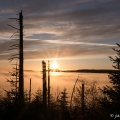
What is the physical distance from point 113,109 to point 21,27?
48.2ft

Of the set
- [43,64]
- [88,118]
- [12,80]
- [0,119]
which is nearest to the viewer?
[0,119]

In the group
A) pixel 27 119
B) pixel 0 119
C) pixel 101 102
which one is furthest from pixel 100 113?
pixel 0 119

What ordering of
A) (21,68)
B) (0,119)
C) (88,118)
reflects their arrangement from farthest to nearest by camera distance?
(21,68) < (88,118) < (0,119)

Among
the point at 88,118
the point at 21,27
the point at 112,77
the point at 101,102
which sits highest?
the point at 21,27

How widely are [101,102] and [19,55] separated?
41.1ft

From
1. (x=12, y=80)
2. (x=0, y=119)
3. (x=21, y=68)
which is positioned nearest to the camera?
(x=0, y=119)

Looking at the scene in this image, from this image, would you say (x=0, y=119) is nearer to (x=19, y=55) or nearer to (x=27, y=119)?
(x=27, y=119)

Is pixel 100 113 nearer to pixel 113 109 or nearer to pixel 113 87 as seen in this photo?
pixel 113 109

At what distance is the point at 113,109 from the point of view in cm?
1711

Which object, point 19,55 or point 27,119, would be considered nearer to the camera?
point 27,119

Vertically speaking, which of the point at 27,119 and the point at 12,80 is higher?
the point at 12,80

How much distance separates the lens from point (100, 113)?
687 inches

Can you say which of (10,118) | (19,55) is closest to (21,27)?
(19,55)

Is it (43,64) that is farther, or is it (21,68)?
(21,68)
